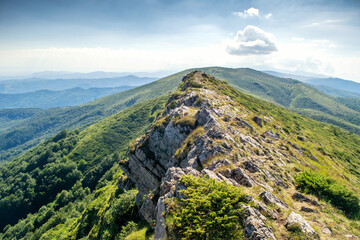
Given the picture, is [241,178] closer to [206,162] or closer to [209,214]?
[206,162]

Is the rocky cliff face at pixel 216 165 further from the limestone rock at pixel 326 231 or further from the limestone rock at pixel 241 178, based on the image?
the limestone rock at pixel 326 231

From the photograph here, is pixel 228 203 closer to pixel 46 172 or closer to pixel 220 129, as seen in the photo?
pixel 220 129

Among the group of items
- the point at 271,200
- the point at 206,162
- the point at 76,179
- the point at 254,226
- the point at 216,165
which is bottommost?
the point at 76,179

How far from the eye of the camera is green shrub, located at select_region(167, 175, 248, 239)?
46.9 feet

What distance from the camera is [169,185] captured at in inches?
911

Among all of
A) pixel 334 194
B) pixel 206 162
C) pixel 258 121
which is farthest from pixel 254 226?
pixel 258 121

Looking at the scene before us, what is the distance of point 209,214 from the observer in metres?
15.3

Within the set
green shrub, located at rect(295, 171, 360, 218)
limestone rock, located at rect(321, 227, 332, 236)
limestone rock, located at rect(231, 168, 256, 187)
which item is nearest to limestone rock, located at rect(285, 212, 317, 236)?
limestone rock, located at rect(321, 227, 332, 236)

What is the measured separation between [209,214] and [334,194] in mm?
20338

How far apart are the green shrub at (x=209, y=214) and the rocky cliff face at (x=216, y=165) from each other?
110 centimetres

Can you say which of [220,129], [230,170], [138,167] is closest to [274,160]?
[220,129]

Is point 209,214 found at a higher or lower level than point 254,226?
higher

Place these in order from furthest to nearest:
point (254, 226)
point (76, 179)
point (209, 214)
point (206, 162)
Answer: point (76, 179), point (206, 162), point (209, 214), point (254, 226)

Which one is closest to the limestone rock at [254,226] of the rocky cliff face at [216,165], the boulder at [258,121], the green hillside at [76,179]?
the rocky cliff face at [216,165]
